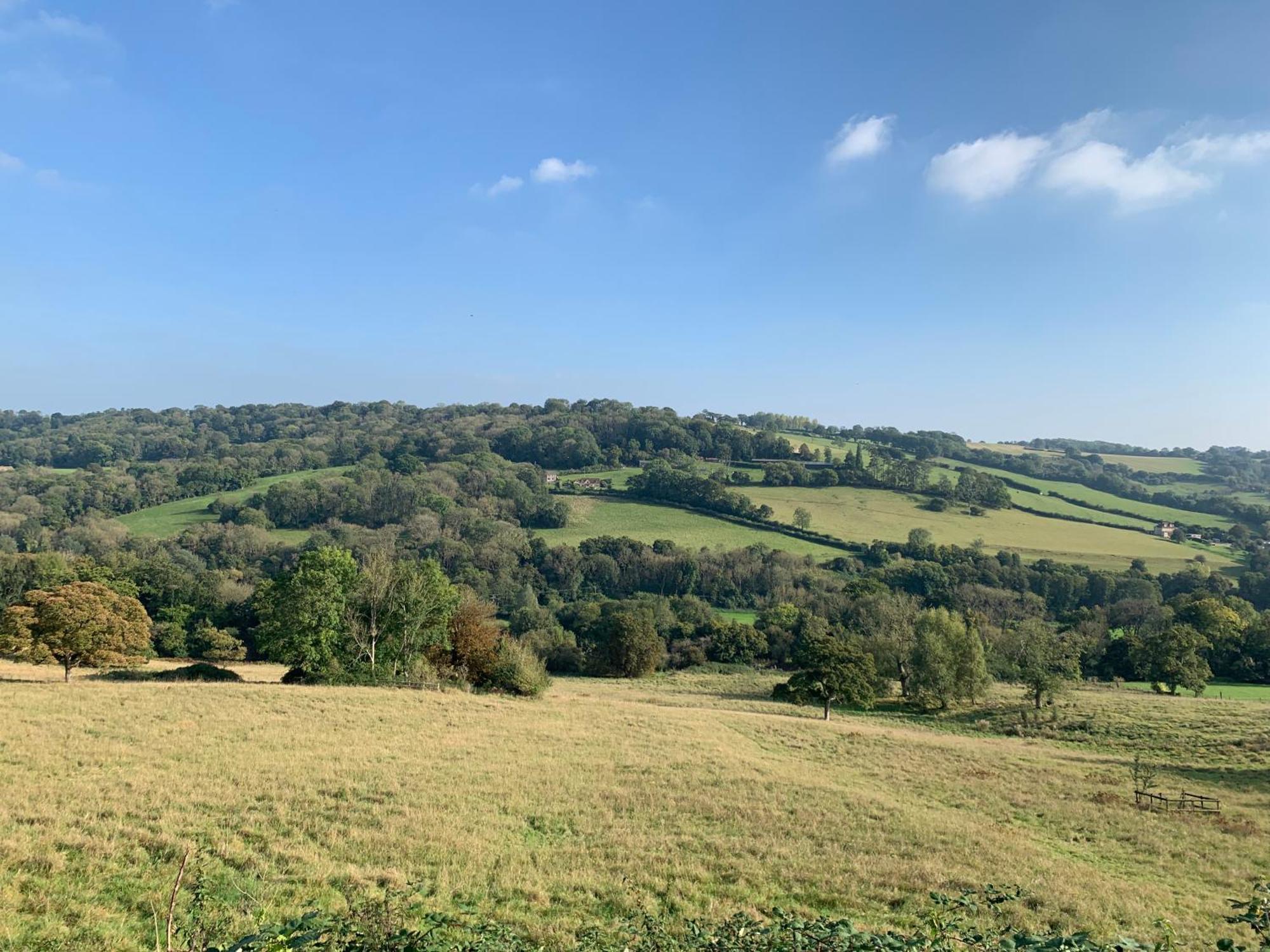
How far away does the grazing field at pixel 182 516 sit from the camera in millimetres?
110625

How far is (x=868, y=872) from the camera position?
531 inches

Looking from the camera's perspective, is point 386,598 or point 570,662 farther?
point 570,662

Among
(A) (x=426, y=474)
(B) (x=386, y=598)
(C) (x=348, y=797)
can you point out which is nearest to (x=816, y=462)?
(A) (x=426, y=474)

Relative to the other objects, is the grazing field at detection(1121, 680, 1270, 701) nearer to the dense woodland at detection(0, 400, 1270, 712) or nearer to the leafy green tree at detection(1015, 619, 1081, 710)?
the dense woodland at detection(0, 400, 1270, 712)

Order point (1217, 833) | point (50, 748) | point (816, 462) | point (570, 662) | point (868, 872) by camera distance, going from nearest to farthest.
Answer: point (868, 872) → point (50, 748) → point (1217, 833) → point (570, 662) → point (816, 462)

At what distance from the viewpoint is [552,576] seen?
363 feet

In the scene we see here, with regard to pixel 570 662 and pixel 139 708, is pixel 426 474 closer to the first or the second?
pixel 570 662

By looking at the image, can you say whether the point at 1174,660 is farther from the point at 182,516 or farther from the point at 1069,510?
the point at 182,516

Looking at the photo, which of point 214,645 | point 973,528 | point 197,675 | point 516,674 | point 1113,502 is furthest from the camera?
point 1113,502

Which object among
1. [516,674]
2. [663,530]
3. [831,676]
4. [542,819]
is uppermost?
[542,819]

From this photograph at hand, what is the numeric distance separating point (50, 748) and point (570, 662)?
60164 millimetres

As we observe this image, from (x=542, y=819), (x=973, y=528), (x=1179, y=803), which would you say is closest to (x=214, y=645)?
(x=542, y=819)

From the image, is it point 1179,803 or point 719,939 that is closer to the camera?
point 719,939

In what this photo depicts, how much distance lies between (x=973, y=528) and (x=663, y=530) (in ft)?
192
